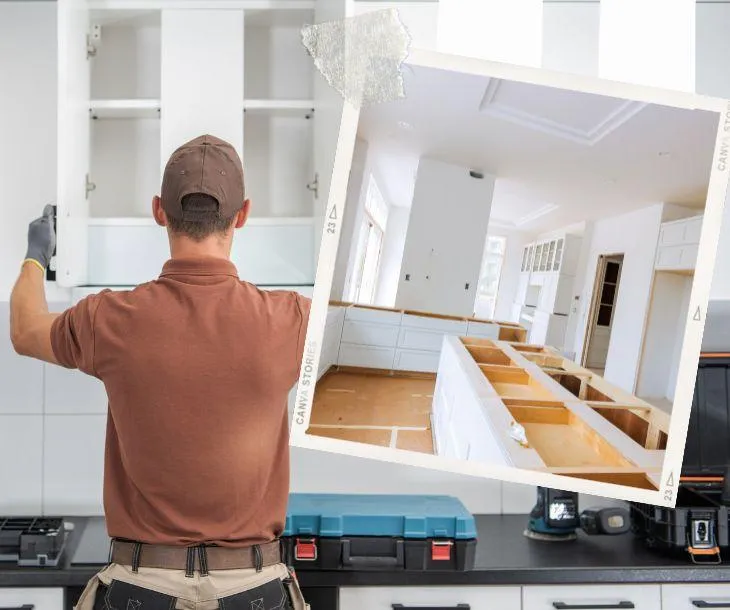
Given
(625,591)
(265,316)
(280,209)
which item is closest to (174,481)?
(265,316)

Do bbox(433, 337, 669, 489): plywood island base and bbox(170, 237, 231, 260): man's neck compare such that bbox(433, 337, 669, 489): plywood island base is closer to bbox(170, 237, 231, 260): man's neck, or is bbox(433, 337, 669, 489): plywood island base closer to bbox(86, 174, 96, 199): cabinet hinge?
bbox(170, 237, 231, 260): man's neck

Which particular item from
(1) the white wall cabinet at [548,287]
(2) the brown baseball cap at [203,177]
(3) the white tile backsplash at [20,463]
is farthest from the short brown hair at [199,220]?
(3) the white tile backsplash at [20,463]

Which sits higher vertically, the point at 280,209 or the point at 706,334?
the point at 280,209

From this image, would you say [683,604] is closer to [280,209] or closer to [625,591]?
[625,591]

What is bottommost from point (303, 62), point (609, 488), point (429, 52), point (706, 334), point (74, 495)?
point (74, 495)

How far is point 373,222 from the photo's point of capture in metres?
1.11

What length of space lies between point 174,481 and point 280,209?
0.92m

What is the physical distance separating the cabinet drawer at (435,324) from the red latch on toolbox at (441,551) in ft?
2.46

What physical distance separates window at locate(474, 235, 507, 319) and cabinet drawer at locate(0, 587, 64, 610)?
1.20 m

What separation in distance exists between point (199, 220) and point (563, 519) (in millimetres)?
1234

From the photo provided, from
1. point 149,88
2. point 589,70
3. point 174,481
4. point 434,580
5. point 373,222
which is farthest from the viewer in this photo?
point 149,88

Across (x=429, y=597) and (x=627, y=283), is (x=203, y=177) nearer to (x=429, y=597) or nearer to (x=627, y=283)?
(x=627, y=283)

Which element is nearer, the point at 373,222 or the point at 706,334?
the point at 373,222

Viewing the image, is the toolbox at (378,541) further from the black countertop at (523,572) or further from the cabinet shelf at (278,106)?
the cabinet shelf at (278,106)
